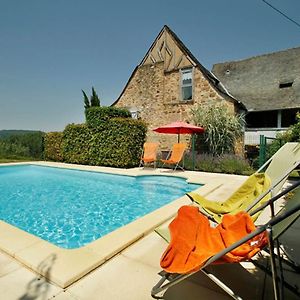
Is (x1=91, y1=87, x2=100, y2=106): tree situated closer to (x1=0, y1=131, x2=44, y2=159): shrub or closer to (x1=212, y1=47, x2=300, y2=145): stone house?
(x1=0, y1=131, x2=44, y2=159): shrub

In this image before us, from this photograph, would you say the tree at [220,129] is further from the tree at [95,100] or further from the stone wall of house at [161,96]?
the tree at [95,100]

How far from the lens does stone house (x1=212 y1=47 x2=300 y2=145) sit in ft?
51.5

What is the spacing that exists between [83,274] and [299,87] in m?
18.4

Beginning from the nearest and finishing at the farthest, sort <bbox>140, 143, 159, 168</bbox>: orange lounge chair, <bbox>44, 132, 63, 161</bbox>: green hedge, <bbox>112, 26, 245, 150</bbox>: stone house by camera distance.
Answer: <bbox>140, 143, 159, 168</bbox>: orange lounge chair → <bbox>112, 26, 245, 150</bbox>: stone house → <bbox>44, 132, 63, 161</bbox>: green hedge

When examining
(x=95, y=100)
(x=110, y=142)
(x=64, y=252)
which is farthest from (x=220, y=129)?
(x=95, y=100)

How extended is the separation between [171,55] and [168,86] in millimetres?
2130

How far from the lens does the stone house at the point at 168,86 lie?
48.0 ft

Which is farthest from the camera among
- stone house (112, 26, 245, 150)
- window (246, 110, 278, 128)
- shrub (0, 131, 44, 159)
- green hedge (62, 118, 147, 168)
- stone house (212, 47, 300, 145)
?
window (246, 110, 278, 128)

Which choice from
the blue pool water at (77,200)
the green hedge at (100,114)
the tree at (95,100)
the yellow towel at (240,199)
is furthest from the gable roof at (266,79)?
the yellow towel at (240,199)

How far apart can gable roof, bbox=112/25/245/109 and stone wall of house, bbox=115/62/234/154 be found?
0.33 metres

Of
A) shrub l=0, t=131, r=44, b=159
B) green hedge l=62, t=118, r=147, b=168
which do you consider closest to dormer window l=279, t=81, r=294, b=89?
green hedge l=62, t=118, r=147, b=168

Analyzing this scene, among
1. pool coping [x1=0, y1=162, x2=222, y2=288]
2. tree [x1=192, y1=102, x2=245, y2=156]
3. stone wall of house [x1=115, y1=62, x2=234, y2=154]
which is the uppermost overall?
stone wall of house [x1=115, y1=62, x2=234, y2=154]

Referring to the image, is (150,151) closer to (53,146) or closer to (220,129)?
(220,129)

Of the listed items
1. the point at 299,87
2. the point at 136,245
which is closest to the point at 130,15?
the point at 136,245
